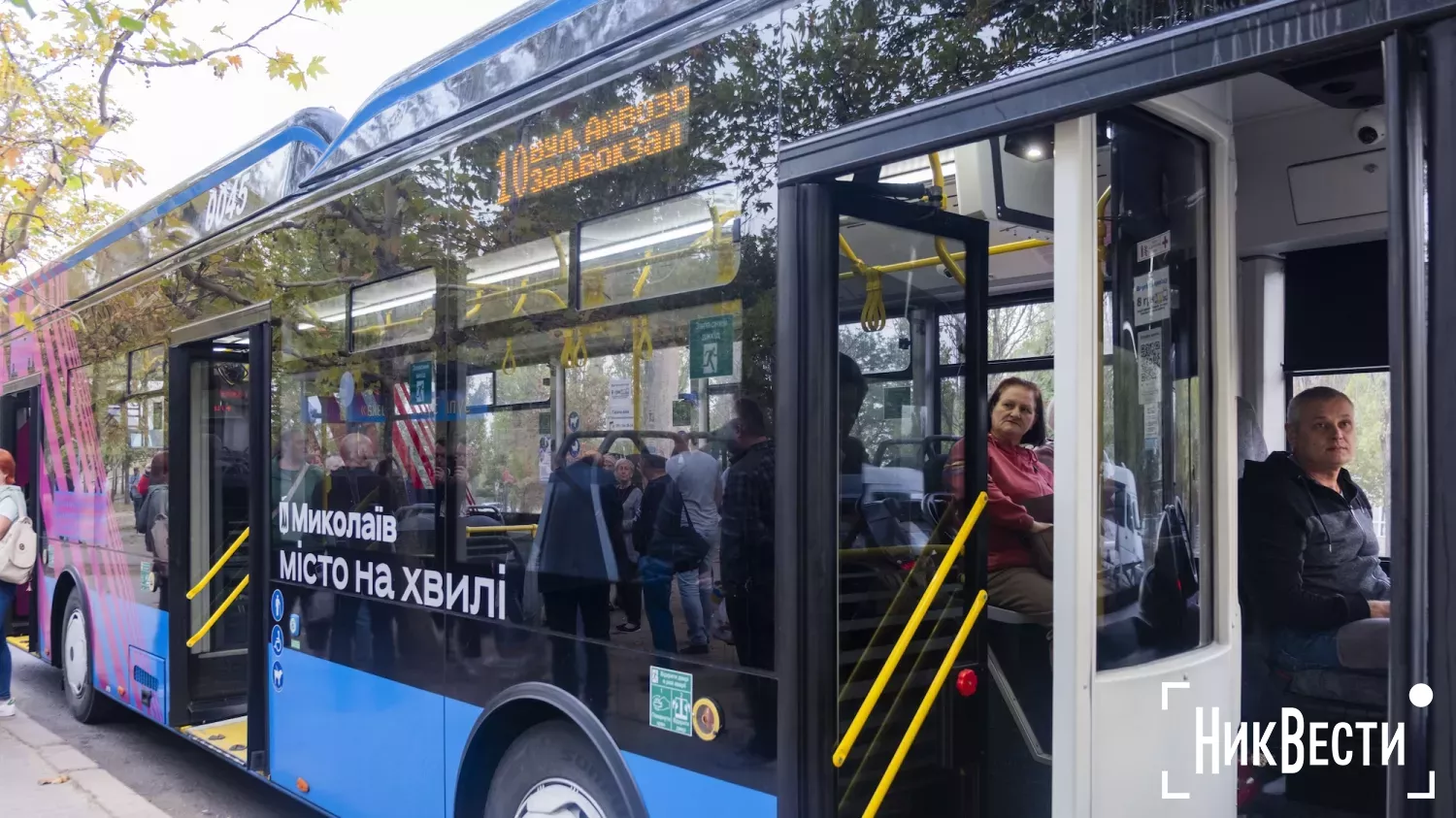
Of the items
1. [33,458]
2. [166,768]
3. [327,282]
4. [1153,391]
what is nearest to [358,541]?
[327,282]

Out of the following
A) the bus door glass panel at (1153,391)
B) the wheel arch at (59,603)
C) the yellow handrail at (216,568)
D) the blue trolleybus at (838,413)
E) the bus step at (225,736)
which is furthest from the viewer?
the wheel arch at (59,603)

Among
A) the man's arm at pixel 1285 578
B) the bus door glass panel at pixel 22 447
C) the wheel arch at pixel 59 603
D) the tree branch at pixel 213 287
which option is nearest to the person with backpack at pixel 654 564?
the man's arm at pixel 1285 578

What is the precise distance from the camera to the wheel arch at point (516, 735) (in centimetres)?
329

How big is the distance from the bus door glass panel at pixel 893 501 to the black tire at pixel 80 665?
256 inches

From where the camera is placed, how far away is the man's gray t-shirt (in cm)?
296

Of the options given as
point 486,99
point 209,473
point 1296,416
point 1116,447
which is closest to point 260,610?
point 209,473

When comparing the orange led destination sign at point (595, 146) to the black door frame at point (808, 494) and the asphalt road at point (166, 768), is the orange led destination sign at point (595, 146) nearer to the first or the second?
the black door frame at point (808, 494)

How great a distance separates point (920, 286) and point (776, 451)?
0.74m

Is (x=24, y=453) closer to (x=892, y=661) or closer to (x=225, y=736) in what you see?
(x=225, y=736)

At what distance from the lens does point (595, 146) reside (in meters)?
3.45

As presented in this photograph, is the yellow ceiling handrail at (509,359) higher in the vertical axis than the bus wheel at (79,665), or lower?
higher

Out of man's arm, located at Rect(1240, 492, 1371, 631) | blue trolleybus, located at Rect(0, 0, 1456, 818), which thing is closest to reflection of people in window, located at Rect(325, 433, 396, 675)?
blue trolleybus, located at Rect(0, 0, 1456, 818)

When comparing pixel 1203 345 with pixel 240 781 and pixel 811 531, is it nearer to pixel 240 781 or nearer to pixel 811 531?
pixel 811 531

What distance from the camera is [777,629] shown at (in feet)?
9.08
